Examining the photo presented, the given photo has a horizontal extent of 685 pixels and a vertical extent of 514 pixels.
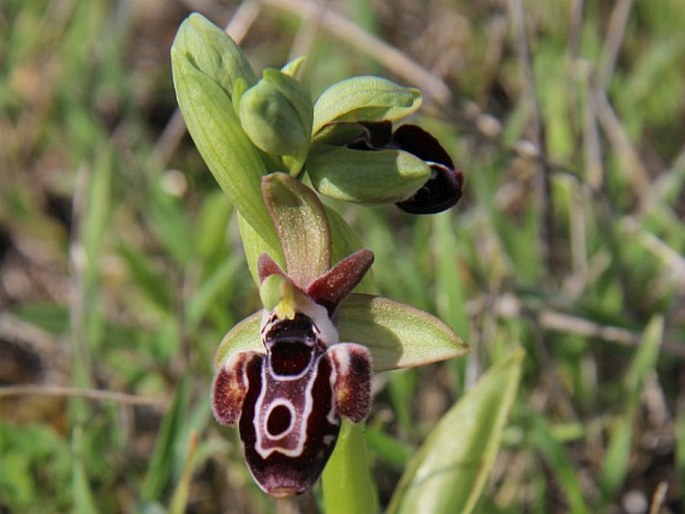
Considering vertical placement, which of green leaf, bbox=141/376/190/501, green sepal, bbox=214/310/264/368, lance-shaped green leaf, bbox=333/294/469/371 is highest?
lance-shaped green leaf, bbox=333/294/469/371

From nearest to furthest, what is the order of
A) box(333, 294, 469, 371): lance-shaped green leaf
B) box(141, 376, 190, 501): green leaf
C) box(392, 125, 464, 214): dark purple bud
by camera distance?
box(333, 294, 469, 371): lance-shaped green leaf
box(392, 125, 464, 214): dark purple bud
box(141, 376, 190, 501): green leaf

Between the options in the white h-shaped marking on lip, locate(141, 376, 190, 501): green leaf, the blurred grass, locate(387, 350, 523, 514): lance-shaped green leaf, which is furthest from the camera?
the blurred grass

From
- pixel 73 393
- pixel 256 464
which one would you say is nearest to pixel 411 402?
pixel 73 393

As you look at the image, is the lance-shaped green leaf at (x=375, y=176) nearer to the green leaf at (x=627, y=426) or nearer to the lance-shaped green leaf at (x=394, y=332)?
the lance-shaped green leaf at (x=394, y=332)

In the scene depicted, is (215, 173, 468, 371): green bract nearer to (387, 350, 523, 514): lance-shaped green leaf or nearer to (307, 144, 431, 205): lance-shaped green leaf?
(307, 144, 431, 205): lance-shaped green leaf

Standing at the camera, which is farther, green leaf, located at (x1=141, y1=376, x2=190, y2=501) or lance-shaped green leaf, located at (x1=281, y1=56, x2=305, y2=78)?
green leaf, located at (x1=141, y1=376, x2=190, y2=501)

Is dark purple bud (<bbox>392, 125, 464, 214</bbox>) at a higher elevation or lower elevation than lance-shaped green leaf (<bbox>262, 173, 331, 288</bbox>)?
higher

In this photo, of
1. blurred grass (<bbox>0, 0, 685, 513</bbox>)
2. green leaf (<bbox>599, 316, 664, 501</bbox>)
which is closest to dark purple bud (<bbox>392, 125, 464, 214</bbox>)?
blurred grass (<bbox>0, 0, 685, 513</bbox>)

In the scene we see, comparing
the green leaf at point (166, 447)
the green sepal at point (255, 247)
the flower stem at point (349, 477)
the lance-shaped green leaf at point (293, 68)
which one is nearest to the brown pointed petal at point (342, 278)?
the green sepal at point (255, 247)

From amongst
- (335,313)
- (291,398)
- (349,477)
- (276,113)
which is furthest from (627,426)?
(276,113)

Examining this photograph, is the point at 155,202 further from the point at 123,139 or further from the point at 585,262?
the point at 585,262
